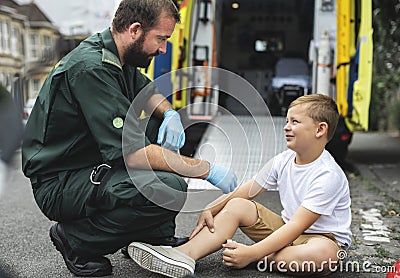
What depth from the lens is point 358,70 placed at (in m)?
6.04

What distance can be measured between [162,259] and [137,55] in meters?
1.02

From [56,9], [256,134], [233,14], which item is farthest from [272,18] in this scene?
[256,134]

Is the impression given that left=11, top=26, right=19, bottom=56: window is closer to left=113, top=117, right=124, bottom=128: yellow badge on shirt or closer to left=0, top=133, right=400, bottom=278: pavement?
left=0, top=133, right=400, bottom=278: pavement

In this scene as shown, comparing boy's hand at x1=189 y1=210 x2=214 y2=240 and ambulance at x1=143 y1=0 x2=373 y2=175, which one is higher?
ambulance at x1=143 y1=0 x2=373 y2=175

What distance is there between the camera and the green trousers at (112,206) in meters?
2.77

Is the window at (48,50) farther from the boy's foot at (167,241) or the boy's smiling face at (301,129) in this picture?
the boy's smiling face at (301,129)

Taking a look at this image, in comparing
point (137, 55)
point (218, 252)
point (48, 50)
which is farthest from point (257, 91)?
point (48, 50)

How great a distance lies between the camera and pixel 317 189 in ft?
9.33

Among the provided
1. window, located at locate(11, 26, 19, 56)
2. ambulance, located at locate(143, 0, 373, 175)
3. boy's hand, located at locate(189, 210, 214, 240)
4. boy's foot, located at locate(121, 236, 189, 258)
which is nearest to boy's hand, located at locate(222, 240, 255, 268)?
boy's hand, located at locate(189, 210, 214, 240)

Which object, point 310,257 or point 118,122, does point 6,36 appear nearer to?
point 118,122

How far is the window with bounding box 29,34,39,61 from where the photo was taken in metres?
9.82

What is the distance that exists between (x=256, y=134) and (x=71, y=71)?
3.09m

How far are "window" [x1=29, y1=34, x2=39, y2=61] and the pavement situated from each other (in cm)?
339

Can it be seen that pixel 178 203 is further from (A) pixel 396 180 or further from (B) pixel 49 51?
(B) pixel 49 51
